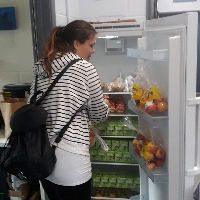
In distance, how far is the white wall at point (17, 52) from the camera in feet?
7.57

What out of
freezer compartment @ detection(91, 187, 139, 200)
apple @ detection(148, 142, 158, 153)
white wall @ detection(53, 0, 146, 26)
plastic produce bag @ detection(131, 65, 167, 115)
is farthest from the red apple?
white wall @ detection(53, 0, 146, 26)

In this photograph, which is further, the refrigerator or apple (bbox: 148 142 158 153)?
apple (bbox: 148 142 158 153)

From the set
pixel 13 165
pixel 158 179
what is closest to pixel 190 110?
pixel 158 179

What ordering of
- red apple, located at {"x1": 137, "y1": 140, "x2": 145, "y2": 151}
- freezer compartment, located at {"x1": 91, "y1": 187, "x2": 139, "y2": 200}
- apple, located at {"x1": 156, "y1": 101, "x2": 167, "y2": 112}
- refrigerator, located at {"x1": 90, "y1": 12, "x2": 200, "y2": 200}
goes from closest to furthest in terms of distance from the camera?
refrigerator, located at {"x1": 90, "y1": 12, "x2": 200, "y2": 200} < apple, located at {"x1": 156, "y1": 101, "x2": 167, "y2": 112} < red apple, located at {"x1": 137, "y1": 140, "x2": 145, "y2": 151} < freezer compartment, located at {"x1": 91, "y1": 187, "x2": 139, "y2": 200}

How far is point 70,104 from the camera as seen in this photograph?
53.8 inches

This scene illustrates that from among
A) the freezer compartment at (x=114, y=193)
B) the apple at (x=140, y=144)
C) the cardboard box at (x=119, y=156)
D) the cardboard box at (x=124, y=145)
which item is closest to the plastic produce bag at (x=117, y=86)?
the cardboard box at (x=124, y=145)

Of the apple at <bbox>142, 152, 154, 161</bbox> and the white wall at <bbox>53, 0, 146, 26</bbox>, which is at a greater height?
the white wall at <bbox>53, 0, 146, 26</bbox>

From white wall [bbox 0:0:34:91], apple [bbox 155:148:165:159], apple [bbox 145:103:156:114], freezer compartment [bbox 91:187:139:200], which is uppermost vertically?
white wall [bbox 0:0:34:91]

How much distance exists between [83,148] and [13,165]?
0.38 metres

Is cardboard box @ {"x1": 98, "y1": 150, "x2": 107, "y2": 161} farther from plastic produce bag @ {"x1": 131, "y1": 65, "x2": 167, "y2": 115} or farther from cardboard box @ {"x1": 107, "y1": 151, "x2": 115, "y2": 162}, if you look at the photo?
plastic produce bag @ {"x1": 131, "y1": 65, "x2": 167, "y2": 115}

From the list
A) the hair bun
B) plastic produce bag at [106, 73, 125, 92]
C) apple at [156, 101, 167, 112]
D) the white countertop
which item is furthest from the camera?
plastic produce bag at [106, 73, 125, 92]

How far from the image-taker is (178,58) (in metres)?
1.20

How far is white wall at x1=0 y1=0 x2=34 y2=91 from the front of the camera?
231cm

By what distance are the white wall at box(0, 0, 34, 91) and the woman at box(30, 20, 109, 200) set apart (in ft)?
2.99
